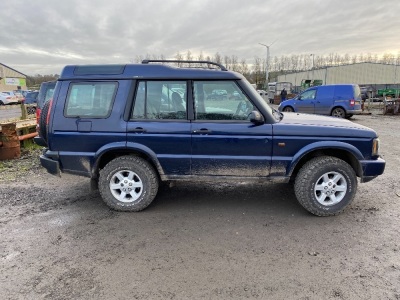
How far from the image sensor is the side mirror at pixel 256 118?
381 centimetres

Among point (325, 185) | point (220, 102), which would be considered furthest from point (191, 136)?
point (325, 185)

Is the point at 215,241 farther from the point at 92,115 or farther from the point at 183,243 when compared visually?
the point at 92,115

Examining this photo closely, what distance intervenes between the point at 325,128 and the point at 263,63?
79842 mm

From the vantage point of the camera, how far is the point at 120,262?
3047 mm

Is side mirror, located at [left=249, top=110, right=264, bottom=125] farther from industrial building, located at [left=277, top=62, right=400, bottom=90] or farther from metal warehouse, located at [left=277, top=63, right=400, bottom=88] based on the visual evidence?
metal warehouse, located at [left=277, top=63, right=400, bottom=88]

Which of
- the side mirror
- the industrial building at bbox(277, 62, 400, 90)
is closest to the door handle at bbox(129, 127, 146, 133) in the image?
the side mirror

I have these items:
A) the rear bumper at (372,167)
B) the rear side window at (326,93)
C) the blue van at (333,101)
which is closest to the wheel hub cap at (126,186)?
the rear bumper at (372,167)

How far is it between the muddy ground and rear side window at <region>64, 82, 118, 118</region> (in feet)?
4.75

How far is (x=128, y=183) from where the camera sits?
Result: 4.21 metres

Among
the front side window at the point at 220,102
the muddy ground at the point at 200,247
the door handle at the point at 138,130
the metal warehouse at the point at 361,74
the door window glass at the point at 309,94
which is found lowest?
the muddy ground at the point at 200,247

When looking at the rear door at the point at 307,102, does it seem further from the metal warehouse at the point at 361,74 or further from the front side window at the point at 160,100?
the metal warehouse at the point at 361,74

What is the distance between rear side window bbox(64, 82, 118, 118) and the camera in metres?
4.09

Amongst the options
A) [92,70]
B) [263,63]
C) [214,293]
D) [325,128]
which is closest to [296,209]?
[325,128]

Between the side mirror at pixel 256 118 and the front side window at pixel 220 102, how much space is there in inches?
5.6
